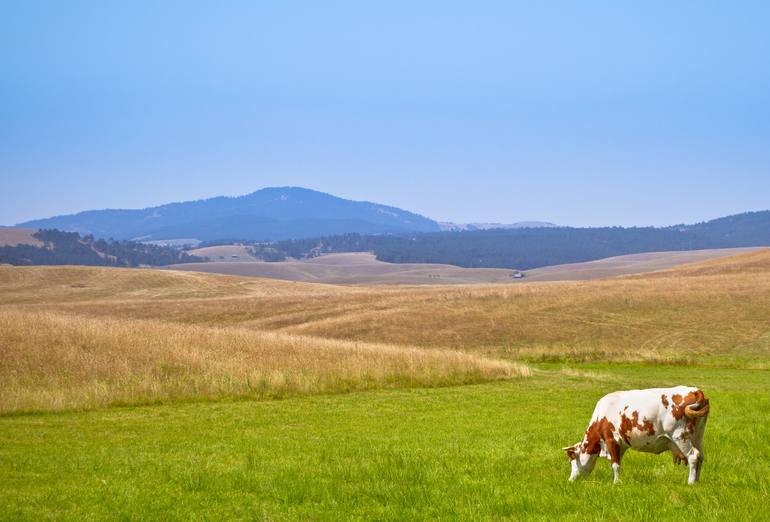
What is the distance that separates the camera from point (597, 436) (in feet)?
40.8

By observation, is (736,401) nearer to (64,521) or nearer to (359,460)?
(359,460)

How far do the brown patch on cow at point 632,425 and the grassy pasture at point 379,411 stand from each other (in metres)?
0.71

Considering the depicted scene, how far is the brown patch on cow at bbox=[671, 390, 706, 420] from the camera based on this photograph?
11.3 metres

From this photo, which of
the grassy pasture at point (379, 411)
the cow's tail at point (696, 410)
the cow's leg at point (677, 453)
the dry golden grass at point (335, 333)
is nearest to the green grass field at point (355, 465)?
the grassy pasture at point (379, 411)

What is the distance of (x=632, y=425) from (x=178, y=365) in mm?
22752

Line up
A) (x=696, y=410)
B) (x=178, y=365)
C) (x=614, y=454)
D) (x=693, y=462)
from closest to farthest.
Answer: (x=696, y=410) → (x=693, y=462) → (x=614, y=454) → (x=178, y=365)

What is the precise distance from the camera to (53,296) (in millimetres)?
96188

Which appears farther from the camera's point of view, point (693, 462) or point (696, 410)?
point (693, 462)

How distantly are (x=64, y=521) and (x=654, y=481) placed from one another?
8229 millimetres

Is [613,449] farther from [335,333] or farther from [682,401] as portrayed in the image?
[335,333]

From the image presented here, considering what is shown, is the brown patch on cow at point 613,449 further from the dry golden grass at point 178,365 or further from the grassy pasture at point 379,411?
the dry golden grass at point 178,365

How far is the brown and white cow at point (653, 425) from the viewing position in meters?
11.4

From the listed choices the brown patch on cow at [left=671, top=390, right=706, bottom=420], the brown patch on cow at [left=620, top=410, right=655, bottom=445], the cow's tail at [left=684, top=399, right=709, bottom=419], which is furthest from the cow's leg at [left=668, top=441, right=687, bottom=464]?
the cow's tail at [left=684, top=399, right=709, bottom=419]

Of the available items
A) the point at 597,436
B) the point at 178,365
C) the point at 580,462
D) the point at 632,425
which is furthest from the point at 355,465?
the point at 178,365
